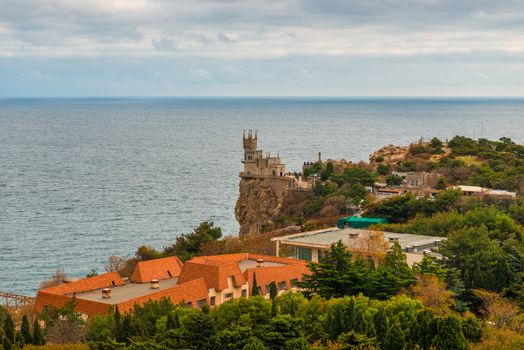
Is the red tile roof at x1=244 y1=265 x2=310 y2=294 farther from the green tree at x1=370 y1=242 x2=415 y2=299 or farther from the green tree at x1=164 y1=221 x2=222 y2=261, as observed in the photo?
the green tree at x1=164 y1=221 x2=222 y2=261

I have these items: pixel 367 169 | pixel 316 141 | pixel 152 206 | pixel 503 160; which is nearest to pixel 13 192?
pixel 152 206

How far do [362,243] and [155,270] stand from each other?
35.1 feet

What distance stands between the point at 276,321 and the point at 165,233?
45878mm

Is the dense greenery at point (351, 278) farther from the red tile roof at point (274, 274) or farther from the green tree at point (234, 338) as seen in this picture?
the green tree at point (234, 338)

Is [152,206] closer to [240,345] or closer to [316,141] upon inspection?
[240,345]

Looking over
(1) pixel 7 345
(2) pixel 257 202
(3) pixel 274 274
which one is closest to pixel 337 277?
(3) pixel 274 274

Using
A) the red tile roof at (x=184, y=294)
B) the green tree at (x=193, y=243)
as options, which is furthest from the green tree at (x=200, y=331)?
the green tree at (x=193, y=243)

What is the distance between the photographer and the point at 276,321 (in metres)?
26.8

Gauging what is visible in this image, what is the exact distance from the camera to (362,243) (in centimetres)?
4275

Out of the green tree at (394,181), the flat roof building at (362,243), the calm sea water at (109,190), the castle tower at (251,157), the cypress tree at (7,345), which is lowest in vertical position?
the calm sea water at (109,190)

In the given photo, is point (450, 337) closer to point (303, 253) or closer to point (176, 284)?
point (176, 284)

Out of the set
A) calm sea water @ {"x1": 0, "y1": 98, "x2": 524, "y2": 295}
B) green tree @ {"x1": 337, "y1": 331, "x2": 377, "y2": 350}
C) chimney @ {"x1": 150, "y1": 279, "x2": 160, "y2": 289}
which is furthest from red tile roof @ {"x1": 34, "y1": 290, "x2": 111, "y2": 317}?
calm sea water @ {"x1": 0, "y1": 98, "x2": 524, "y2": 295}

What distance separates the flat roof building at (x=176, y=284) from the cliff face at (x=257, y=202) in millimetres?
32350

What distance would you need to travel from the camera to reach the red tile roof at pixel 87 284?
1444 inches
